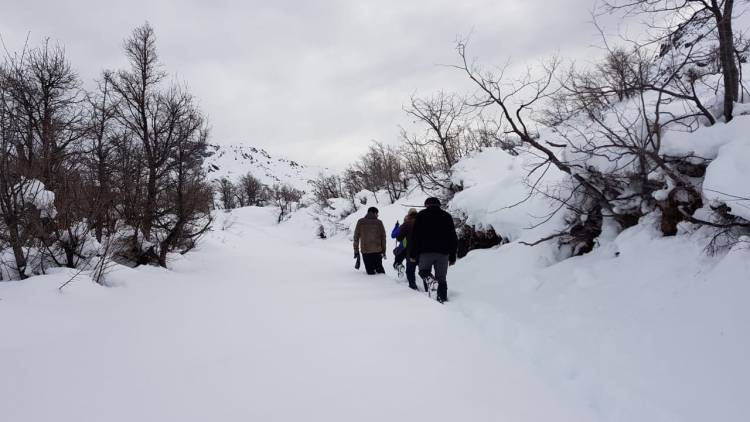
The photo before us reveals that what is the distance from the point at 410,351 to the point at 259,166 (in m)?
146

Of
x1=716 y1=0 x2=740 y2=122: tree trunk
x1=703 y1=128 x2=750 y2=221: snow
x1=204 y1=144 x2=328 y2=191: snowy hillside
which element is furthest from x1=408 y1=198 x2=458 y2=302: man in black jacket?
x1=204 y1=144 x2=328 y2=191: snowy hillside

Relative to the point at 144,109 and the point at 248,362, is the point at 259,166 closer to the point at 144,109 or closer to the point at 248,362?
the point at 144,109

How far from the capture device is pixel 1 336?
3.40 meters

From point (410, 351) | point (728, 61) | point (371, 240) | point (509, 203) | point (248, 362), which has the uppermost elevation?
point (728, 61)

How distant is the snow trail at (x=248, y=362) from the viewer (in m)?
2.54

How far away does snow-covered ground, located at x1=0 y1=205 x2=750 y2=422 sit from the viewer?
2.60 metres

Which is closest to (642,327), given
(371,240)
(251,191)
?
(371,240)

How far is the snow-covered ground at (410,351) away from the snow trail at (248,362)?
2 centimetres

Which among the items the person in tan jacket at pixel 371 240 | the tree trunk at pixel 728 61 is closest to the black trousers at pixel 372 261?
the person in tan jacket at pixel 371 240

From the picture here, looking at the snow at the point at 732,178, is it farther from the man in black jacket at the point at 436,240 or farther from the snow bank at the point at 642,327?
the man in black jacket at the point at 436,240

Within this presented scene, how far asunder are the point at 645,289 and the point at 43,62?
44.5 ft

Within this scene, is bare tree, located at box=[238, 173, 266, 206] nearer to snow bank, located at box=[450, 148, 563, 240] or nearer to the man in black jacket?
snow bank, located at box=[450, 148, 563, 240]

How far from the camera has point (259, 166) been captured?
142 metres

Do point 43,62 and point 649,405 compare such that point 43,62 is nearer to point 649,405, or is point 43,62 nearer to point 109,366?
point 109,366
